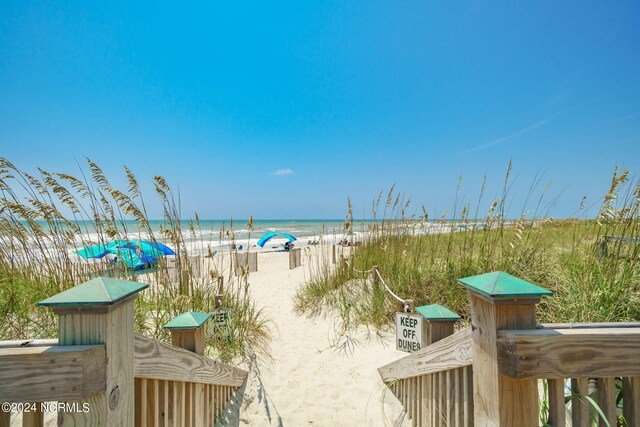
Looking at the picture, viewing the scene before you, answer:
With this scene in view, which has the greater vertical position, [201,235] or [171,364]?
[201,235]

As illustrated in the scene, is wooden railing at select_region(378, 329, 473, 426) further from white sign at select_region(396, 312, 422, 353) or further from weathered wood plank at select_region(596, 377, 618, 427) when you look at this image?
weathered wood plank at select_region(596, 377, 618, 427)

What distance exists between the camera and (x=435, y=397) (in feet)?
6.02

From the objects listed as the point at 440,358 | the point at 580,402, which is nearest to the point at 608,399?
the point at 580,402

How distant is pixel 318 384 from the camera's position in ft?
9.61

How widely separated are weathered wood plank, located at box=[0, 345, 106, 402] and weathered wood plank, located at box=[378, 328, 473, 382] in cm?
153

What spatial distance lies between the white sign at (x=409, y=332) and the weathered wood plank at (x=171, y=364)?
167cm

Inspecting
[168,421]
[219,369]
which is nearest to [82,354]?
[168,421]

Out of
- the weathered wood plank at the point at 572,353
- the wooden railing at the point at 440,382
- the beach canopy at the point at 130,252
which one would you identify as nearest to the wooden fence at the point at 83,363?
the weathered wood plank at the point at 572,353

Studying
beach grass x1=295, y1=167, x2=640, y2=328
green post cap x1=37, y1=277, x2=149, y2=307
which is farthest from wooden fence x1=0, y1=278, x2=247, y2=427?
beach grass x1=295, y1=167, x2=640, y2=328

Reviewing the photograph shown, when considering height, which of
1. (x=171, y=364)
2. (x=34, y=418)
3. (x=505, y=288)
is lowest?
(x=171, y=364)

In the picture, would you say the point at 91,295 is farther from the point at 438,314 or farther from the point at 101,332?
the point at 438,314

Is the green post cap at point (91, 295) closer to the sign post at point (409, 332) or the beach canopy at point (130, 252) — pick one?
the beach canopy at point (130, 252)

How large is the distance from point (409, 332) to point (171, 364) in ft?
6.82

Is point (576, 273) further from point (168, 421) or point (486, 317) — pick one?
point (168, 421)
